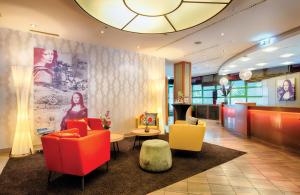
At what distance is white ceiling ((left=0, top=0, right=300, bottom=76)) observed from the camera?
336 centimetres

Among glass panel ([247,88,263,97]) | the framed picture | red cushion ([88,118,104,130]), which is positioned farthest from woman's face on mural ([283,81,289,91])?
red cushion ([88,118,104,130])

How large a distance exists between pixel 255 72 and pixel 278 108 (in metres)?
5.79

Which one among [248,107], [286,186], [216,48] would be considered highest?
[216,48]

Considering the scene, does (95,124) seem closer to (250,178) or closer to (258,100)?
(250,178)

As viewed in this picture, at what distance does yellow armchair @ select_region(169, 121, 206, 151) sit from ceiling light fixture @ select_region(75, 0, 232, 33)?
86.6 inches

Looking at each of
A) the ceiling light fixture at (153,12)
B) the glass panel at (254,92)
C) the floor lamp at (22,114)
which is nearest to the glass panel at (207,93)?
the glass panel at (254,92)

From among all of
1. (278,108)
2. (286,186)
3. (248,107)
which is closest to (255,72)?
(248,107)

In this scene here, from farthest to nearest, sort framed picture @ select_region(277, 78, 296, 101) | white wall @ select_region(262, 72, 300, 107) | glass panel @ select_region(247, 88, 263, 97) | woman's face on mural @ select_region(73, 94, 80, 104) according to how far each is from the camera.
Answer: glass panel @ select_region(247, 88, 263, 97), framed picture @ select_region(277, 78, 296, 101), white wall @ select_region(262, 72, 300, 107), woman's face on mural @ select_region(73, 94, 80, 104)

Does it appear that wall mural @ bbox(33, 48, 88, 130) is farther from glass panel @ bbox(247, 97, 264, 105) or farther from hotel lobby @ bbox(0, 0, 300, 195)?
glass panel @ bbox(247, 97, 264, 105)

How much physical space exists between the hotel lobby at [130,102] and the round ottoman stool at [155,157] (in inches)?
0.7

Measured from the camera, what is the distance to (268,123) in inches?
203

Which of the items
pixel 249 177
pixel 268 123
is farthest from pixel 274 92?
pixel 249 177

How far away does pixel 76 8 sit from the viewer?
3420mm

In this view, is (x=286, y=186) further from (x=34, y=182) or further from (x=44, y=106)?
(x=44, y=106)
